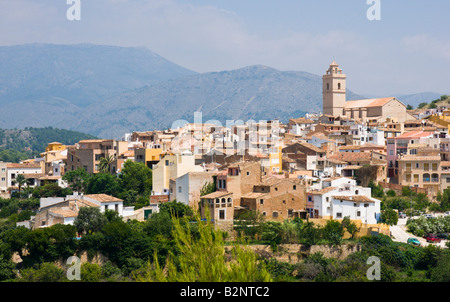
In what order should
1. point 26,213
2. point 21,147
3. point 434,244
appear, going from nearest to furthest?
point 434,244
point 26,213
point 21,147

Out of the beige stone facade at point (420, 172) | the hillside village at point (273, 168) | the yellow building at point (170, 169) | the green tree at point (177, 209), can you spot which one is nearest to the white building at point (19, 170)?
the hillside village at point (273, 168)

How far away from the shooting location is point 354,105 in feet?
199

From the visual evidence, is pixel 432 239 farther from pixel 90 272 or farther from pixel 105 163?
pixel 105 163

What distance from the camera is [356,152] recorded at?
38.2 meters

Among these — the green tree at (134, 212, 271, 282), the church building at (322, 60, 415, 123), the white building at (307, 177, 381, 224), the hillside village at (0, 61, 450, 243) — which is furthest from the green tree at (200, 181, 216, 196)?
the church building at (322, 60, 415, 123)

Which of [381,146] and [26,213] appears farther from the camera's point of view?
[381,146]

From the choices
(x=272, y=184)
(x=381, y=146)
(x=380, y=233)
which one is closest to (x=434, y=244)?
(x=380, y=233)

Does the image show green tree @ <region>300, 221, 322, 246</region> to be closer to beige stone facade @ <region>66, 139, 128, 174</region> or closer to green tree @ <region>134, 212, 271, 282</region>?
green tree @ <region>134, 212, 271, 282</region>

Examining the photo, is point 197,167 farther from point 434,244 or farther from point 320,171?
point 434,244

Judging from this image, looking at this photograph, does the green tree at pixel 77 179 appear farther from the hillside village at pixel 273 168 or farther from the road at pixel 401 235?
the road at pixel 401 235

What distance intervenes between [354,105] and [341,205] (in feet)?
112

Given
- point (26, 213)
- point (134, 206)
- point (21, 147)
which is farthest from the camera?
point (21, 147)

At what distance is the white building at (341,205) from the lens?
27.7 meters
